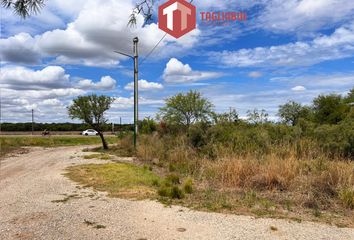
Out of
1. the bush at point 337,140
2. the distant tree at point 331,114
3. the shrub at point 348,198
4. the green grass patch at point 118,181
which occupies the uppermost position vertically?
the distant tree at point 331,114

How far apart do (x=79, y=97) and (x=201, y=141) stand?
498 inches

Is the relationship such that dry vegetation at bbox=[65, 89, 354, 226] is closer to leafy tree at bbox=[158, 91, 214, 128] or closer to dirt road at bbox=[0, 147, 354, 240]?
dirt road at bbox=[0, 147, 354, 240]

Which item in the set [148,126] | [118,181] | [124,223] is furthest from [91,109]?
[124,223]

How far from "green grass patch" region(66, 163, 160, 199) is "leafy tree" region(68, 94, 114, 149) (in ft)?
39.6

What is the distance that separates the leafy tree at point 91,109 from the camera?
26203 millimetres

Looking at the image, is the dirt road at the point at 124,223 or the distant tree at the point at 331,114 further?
the distant tree at the point at 331,114

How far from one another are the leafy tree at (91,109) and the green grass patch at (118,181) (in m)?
12.1

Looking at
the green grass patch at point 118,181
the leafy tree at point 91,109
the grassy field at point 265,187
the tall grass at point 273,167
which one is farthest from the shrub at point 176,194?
the leafy tree at point 91,109

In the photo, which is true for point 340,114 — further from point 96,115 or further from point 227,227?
point 227,227

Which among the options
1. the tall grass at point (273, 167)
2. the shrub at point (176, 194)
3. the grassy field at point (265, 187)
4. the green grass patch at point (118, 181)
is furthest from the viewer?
the green grass patch at point (118, 181)

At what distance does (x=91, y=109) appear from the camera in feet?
86.2

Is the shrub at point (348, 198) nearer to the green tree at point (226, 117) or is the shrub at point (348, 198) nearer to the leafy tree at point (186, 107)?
the green tree at point (226, 117)

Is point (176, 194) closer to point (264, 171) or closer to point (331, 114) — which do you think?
point (264, 171)

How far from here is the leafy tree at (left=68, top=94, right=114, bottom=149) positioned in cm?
2620
